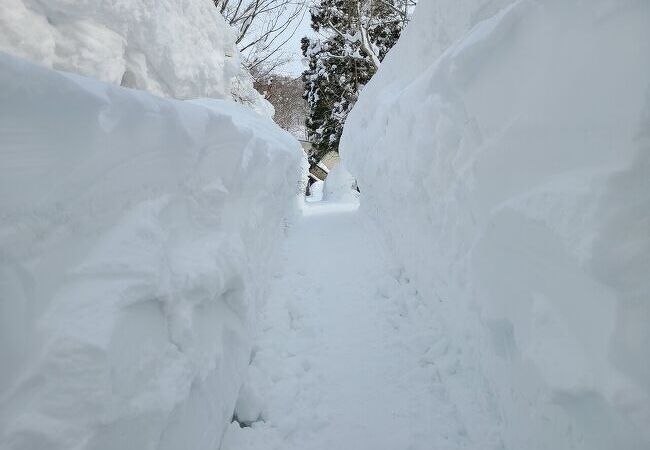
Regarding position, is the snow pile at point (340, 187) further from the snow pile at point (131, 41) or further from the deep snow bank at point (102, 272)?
the deep snow bank at point (102, 272)

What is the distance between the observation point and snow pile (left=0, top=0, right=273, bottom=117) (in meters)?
2.13

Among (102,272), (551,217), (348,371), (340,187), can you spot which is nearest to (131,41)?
(102,272)

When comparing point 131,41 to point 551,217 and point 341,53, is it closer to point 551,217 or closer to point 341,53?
point 551,217

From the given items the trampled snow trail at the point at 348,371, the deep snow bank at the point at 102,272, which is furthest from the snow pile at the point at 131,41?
the trampled snow trail at the point at 348,371

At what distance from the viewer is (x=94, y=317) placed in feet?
3.33

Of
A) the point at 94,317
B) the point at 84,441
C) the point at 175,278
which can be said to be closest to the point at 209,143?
the point at 175,278

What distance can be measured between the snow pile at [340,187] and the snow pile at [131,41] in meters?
8.52

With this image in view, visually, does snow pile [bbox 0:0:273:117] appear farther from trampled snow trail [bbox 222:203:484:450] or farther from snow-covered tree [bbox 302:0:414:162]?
snow-covered tree [bbox 302:0:414:162]

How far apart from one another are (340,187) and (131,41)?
412 inches

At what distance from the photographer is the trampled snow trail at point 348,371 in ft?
6.76

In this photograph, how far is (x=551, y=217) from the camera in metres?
1.35

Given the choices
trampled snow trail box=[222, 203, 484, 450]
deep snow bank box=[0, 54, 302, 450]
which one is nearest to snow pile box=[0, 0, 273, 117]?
deep snow bank box=[0, 54, 302, 450]

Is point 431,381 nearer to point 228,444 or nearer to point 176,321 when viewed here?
point 228,444

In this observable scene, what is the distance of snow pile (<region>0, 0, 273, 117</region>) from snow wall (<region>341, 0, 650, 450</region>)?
226cm
